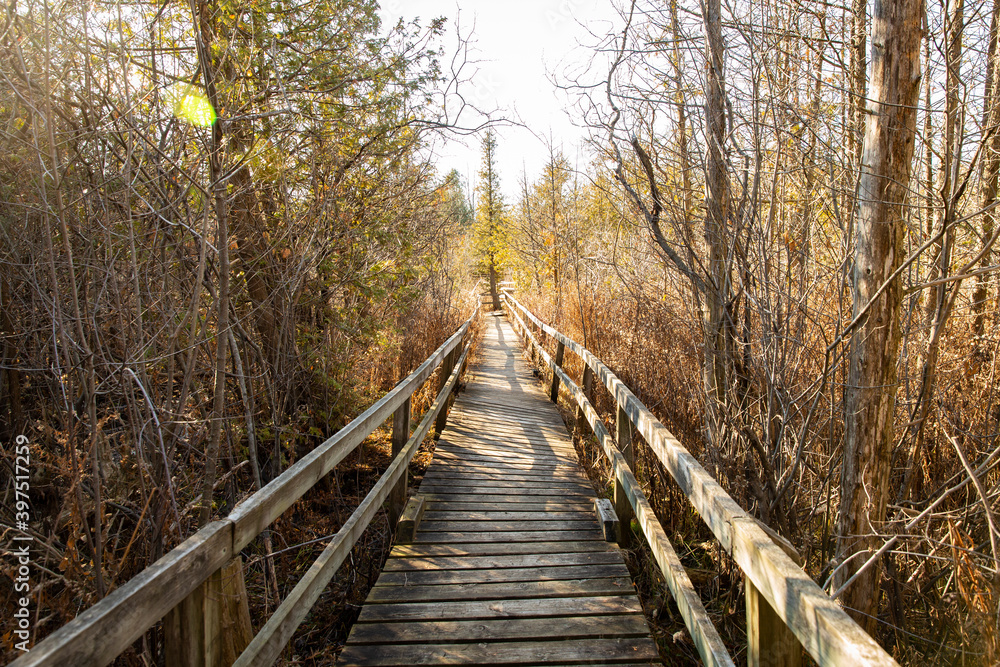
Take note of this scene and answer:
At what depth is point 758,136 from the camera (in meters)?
2.57

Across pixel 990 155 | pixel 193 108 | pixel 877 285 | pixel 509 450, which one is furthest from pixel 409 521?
pixel 990 155

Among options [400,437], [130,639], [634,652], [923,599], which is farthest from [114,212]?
[923,599]

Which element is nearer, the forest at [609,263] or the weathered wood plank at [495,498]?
the forest at [609,263]

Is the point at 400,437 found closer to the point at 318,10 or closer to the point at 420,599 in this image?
the point at 420,599

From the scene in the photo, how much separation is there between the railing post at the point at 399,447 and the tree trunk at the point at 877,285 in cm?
259

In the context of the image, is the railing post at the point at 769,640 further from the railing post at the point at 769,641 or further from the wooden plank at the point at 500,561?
the wooden plank at the point at 500,561

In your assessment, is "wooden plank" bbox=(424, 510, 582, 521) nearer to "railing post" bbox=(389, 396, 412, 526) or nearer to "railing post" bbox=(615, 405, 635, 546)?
"railing post" bbox=(389, 396, 412, 526)

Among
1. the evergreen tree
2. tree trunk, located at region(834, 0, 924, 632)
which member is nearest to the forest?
tree trunk, located at region(834, 0, 924, 632)

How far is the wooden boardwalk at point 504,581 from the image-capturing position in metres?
2.46

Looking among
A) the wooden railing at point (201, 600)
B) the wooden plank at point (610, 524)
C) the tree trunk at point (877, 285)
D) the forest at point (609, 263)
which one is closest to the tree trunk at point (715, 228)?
the forest at point (609, 263)

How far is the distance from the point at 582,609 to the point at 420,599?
2.83 feet

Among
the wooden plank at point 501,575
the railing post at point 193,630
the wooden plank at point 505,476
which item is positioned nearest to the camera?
the railing post at point 193,630

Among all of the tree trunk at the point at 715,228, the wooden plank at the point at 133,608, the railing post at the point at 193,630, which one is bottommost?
the railing post at the point at 193,630

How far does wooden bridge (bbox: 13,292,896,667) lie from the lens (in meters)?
1.28
